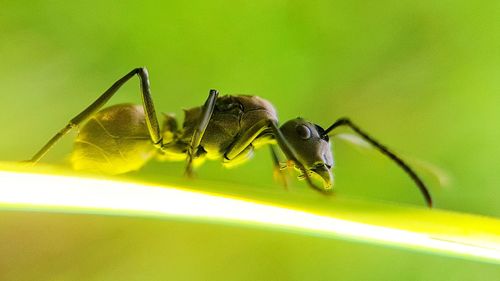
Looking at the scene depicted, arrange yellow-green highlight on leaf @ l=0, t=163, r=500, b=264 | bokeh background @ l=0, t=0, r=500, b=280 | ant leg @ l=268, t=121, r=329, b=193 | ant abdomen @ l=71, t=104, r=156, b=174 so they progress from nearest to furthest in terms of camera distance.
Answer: yellow-green highlight on leaf @ l=0, t=163, r=500, b=264, ant leg @ l=268, t=121, r=329, b=193, ant abdomen @ l=71, t=104, r=156, b=174, bokeh background @ l=0, t=0, r=500, b=280

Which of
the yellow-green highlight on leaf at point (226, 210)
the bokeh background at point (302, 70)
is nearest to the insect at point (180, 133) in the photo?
the bokeh background at point (302, 70)

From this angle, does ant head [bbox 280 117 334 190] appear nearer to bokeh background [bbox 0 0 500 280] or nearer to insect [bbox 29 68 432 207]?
insect [bbox 29 68 432 207]

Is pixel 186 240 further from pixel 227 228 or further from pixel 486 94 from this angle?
pixel 486 94

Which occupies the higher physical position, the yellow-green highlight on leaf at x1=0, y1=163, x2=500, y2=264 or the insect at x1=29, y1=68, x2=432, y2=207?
the insect at x1=29, y1=68, x2=432, y2=207

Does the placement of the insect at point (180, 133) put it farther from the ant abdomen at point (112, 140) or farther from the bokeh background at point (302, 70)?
the bokeh background at point (302, 70)

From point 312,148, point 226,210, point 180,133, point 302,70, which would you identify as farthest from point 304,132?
point 302,70

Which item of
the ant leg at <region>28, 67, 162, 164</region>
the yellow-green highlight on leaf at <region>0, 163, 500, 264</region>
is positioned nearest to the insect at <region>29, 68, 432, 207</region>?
the ant leg at <region>28, 67, 162, 164</region>
